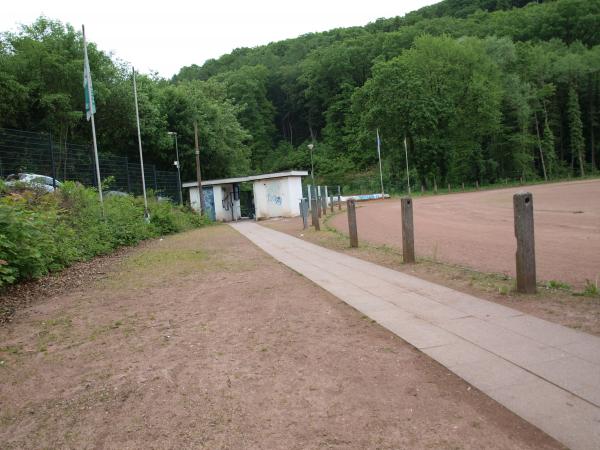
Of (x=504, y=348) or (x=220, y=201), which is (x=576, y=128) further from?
(x=504, y=348)

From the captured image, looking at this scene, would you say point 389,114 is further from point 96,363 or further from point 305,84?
point 96,363

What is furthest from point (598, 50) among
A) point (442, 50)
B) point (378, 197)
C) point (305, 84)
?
point (305, 84)

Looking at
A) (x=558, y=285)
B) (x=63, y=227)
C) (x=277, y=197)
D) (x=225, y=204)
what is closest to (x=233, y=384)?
(x=558, y=285)

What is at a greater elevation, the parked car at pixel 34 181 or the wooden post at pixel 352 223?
the parked car at pixel 34 181

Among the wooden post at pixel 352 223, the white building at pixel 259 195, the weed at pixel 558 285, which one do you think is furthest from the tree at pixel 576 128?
the weed at pixel 558 285

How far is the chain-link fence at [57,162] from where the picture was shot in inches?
614

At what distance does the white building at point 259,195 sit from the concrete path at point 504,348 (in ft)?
94.9

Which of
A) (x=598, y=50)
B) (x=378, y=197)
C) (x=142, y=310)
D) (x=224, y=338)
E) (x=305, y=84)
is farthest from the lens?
(x=305, y=84)

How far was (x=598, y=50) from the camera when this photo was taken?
6719 cm

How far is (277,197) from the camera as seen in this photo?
1407 inches

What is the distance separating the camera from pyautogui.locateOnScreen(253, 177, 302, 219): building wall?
35531 millimetres

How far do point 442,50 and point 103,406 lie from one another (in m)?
66.5

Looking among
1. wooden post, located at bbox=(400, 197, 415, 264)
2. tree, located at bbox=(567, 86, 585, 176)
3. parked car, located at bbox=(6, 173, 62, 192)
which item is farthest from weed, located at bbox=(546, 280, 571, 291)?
tree, located at bbox=(567, 86, 585, 176)

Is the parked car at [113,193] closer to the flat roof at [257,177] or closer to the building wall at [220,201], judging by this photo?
the flat roof at [257,177]
